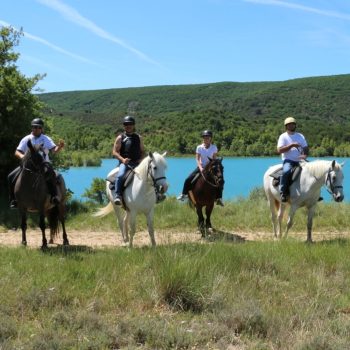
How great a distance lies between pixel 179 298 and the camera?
6156 millimetres

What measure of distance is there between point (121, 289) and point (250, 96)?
369 ft

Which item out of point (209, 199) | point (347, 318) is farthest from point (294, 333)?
point (209, 199)

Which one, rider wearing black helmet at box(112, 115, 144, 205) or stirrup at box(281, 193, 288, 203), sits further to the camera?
stirrup at box(281, 193, 288, 203)

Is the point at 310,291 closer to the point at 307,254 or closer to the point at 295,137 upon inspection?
the point at 307,254

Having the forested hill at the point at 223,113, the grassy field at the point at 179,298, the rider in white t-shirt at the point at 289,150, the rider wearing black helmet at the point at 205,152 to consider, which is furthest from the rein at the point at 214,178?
the forested hill at the point at 223,113

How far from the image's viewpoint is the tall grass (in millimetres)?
5164

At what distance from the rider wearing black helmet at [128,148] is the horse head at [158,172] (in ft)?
2.88

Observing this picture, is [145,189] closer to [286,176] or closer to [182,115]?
[286,176]

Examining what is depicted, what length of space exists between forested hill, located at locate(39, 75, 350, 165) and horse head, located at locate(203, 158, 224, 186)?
12.5 meters

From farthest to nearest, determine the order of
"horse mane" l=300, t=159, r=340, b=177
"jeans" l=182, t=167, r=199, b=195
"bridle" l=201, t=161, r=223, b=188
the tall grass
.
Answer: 1. "jeans" l=182, t=167, r=199, b=195
2. "bridle" l=201, t=161, r=223, b=188
3. "horse mane" l=300, t=159, r=340, b=177
4. the tall grass

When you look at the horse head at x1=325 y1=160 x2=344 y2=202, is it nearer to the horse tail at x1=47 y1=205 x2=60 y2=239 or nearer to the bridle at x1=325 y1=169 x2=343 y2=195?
the bridle at x1=325 y1=169 x2=343 y2=195

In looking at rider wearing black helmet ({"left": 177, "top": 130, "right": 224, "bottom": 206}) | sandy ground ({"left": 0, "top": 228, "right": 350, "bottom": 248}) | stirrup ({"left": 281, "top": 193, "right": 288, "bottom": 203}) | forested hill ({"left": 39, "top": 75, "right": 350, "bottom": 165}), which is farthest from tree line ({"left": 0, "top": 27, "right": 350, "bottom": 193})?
stirrup ({"left": 281, "top": 193, "right": 288, "bottom": 203})

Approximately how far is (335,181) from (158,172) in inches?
139

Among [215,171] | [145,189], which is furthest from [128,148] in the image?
[215,171]
